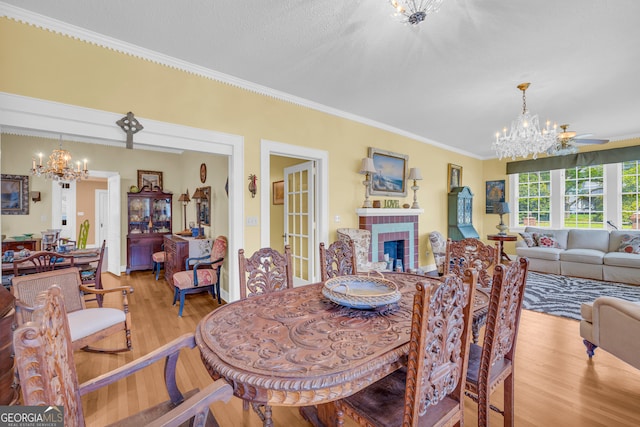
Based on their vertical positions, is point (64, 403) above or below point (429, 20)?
below

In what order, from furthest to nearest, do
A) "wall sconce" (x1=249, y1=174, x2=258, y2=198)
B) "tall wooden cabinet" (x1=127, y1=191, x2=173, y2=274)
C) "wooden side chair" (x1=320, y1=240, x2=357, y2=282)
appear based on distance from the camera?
"tall wooden cabinet" (x1=127, y1=191, x2=173, y2=274), "wall sconce" (x1=249, y1=174, x2=258, y2=198), "wooden side chair" (x1=320, y1=240, x2=357, y2=282)

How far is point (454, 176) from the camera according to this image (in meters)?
6.07

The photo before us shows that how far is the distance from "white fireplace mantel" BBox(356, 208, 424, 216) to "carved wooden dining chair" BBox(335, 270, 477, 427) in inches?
117

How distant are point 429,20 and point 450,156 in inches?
178

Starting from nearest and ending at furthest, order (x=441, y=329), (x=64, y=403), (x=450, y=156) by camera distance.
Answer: (x=64, y=403) < (x=441, y=329) < (x=450, y=156)

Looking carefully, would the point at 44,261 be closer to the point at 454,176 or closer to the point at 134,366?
the point at 134,366

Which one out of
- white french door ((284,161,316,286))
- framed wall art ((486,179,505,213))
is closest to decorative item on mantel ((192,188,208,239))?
white french door ((284,161,316,286))

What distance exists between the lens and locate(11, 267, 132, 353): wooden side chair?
1982 mm

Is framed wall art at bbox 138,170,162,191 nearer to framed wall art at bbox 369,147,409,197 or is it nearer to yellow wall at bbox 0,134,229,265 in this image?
yellow wall at bbox 0,134,229,265

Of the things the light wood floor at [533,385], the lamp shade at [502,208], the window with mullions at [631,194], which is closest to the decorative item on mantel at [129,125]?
the light wood floor at [533,385]

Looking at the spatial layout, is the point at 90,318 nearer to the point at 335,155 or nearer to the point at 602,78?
the point at 335,155

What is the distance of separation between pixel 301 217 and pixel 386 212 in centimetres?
135

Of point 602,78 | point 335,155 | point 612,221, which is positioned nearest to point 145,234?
point 335,155

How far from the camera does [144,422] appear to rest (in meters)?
1.08
